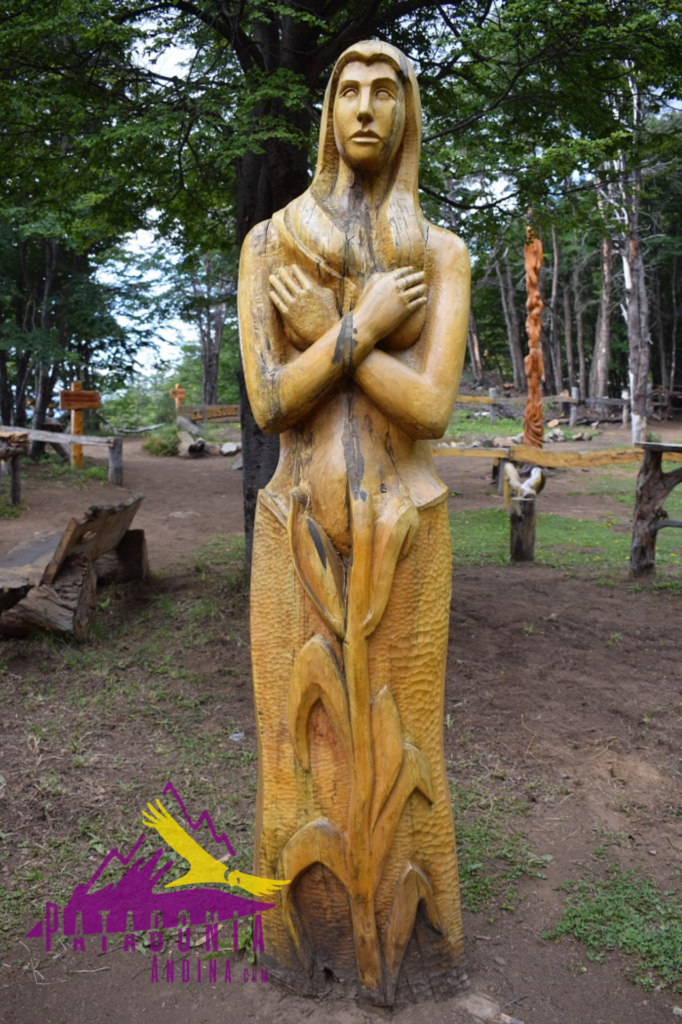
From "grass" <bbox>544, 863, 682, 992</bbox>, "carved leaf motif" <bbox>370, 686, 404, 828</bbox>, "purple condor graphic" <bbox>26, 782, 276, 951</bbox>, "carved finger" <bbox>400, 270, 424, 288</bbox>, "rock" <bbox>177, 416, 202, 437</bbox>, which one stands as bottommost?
"grass" <bbox>544, 863, 682, 992</bbox>

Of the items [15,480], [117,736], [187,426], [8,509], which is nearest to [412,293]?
[117,736]

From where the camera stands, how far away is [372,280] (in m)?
2.49

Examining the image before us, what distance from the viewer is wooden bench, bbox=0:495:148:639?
5918mm

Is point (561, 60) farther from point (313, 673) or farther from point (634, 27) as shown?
point (313, 673)

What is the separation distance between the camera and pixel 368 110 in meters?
2.43

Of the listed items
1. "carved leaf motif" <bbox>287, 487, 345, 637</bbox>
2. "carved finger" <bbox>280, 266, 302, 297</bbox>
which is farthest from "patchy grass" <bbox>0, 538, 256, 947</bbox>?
"carved finger" <bbox>280, 266, 302, 297</bbox>

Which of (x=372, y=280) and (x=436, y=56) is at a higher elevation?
(x=436, y=56)

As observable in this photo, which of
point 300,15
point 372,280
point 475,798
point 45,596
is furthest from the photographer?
point 45,596

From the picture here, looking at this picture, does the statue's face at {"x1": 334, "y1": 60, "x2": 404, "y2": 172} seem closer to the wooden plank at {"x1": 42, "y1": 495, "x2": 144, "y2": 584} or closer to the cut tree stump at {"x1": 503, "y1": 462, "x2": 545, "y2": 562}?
the wooden plank at {"x1": 42, "y1": 495, "x2": 144, "y2": 584}

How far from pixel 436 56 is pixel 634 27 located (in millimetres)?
2089

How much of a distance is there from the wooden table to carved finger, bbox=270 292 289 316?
21.3ft

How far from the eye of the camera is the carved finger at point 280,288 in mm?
2533

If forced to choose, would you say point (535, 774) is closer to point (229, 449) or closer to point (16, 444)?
point (16, 444)

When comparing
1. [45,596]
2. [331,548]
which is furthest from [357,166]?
[45,596]
